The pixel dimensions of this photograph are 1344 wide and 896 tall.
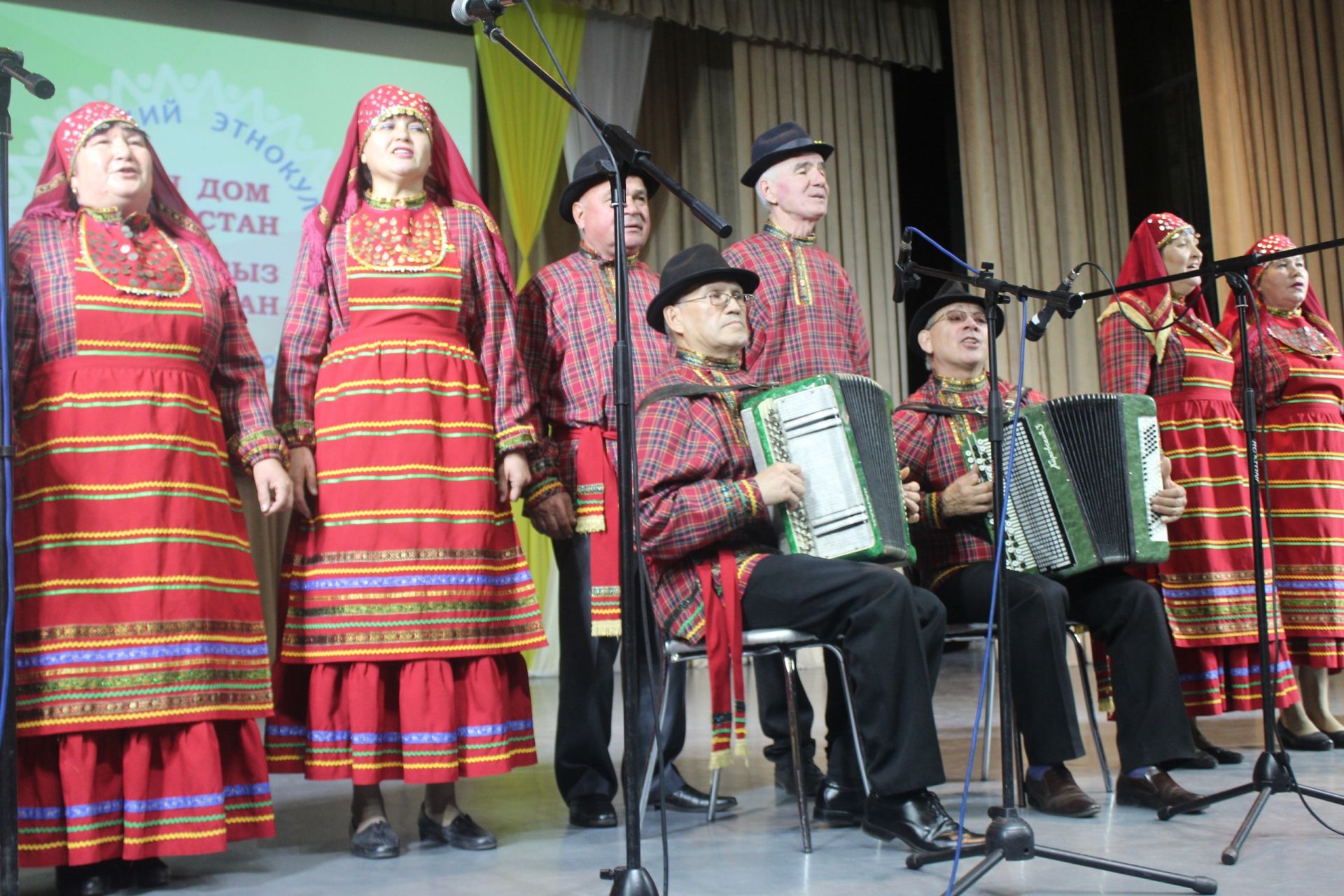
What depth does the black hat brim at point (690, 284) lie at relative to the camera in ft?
10.1

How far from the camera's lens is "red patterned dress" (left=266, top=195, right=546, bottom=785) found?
2814mm

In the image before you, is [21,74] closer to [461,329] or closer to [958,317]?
[461,329]

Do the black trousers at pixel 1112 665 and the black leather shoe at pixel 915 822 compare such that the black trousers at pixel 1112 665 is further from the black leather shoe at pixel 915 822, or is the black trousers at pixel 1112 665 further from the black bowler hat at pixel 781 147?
the black bowler hat at pixel 781 147

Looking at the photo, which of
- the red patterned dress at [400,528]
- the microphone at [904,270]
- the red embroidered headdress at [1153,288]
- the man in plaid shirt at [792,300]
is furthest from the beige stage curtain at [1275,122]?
Result: the red patterned dress at [400,528]

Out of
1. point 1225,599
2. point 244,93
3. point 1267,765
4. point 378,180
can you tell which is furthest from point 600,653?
point 244,93

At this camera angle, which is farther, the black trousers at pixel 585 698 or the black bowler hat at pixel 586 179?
the black bowler hat at pixel 586 179

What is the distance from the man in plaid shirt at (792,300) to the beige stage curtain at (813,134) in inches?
171

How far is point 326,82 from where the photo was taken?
5.67 m

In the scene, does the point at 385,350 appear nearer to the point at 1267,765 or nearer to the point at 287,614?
the point at 287,614

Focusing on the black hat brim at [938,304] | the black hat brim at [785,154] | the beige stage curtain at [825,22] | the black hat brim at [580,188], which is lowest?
the black hat brim at [938,304]

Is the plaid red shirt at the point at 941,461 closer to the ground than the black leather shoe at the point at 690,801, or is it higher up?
higher up

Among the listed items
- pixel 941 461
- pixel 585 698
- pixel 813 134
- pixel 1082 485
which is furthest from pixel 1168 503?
pixel 813 134

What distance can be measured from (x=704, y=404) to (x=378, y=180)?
3.00ft

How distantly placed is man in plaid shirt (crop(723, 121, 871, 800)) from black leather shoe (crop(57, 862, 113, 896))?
1.67 metres
